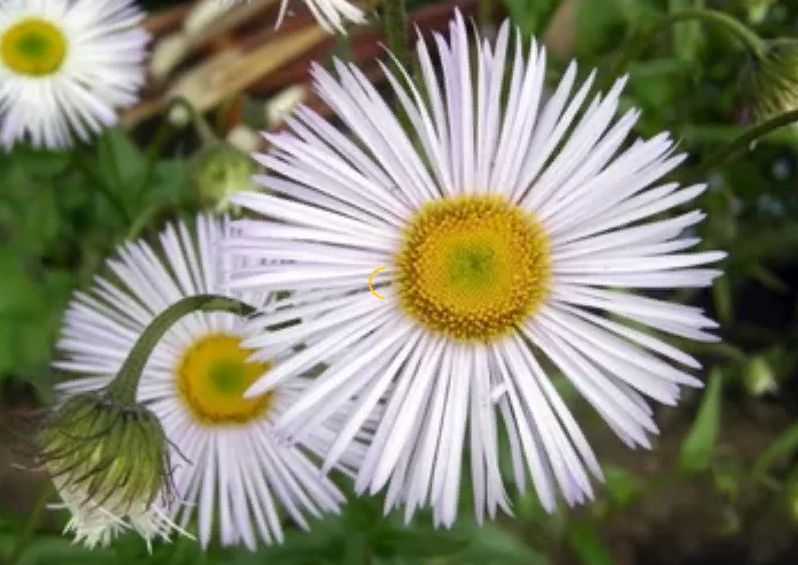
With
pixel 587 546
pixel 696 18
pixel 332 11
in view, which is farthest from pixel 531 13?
pixel 587 546

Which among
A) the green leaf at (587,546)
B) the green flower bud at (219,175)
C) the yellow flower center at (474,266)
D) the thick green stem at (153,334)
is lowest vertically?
the green leaf at (587,546)

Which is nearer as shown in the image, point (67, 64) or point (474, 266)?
point (474, 266)

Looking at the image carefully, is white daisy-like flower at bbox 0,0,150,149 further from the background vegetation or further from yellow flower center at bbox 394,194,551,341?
yellow flower center at bbox 394,194,551,341

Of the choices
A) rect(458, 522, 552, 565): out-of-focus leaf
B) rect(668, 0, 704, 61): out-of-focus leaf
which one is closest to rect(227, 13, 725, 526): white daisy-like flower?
rect(458, 522, 552, 565): out-of-focus leaf

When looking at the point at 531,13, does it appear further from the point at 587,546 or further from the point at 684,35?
the point at 587,546

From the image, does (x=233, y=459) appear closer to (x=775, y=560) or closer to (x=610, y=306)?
(x=610, y=306)

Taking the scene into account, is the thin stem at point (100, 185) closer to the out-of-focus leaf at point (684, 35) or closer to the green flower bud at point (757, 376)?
the out-of-focus leaf at point (684, 35)

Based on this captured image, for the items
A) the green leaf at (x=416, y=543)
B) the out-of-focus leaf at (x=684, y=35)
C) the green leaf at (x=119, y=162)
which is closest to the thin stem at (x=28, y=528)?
the green leaf at (x=416, y=543)
